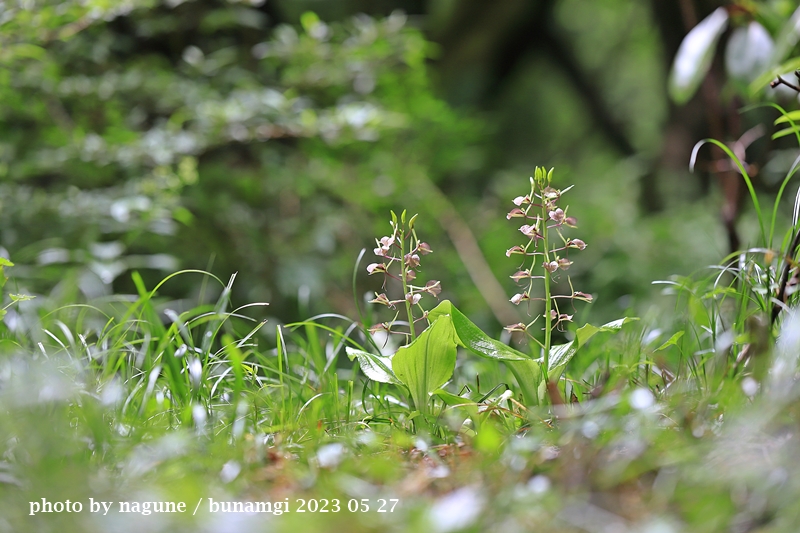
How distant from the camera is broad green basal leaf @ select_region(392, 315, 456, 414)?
2.88ft

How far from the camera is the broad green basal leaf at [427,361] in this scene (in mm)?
878

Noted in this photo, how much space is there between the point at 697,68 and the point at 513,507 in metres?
1.41

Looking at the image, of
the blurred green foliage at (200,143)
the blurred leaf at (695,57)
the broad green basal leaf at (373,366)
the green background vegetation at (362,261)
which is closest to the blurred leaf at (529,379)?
the green background vegetation at (362,261)

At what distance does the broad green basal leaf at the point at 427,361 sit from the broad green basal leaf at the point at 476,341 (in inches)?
0.6

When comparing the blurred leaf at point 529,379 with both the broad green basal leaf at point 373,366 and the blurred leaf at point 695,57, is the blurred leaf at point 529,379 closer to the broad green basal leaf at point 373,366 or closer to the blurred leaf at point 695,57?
the broad green basal leaf at point 373,366

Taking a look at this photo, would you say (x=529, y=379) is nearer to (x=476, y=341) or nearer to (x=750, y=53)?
(x=476, y=341)

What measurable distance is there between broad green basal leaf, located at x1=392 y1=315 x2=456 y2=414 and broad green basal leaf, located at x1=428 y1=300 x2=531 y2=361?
0.02 m

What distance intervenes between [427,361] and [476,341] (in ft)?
0.26

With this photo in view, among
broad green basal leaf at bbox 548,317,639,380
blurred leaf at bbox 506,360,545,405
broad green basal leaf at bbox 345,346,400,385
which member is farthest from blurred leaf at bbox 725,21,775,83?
broad green basal leaf at bbox 345,346,400,385

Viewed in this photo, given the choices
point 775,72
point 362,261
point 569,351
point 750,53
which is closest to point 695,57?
point 750,53

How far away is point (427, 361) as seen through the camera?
0.89m

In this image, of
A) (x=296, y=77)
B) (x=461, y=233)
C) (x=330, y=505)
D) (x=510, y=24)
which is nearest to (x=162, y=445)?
(x=330, y=505)

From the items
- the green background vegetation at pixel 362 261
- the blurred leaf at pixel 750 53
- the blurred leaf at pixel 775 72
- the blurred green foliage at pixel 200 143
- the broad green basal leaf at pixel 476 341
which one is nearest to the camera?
the green background vegetation at pixel 362 261

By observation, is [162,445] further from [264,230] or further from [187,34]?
[187,34]
